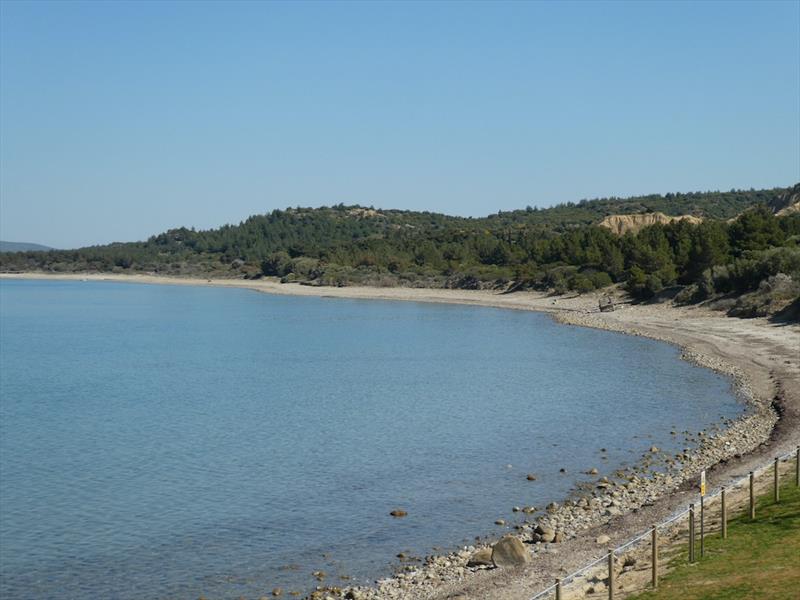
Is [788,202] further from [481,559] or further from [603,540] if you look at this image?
[481,559]

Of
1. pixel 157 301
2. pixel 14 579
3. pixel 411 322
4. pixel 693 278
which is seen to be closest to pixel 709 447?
pixel 14 579

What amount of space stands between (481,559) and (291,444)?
14.1 meters

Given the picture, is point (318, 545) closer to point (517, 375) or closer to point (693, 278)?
point (517, 375)

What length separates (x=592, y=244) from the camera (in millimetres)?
95125

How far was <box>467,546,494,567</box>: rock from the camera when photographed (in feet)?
56.9

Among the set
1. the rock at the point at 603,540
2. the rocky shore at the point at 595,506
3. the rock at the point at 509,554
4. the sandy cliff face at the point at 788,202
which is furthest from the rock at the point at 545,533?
the sandy cliff face at the point at 788,202

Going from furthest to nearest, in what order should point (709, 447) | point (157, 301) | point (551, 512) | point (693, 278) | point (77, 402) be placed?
point (157, 301) → point (693, 278) → point (77, 402) → point (709, 447) → point (551, 512)

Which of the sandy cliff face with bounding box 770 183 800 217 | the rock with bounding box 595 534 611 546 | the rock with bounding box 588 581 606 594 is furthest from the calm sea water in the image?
the sandy cliff face with bounding box 770 183 800 217

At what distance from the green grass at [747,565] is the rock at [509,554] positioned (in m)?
3.16

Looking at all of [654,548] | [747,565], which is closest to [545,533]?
[654,548]

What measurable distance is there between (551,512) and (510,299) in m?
74.8

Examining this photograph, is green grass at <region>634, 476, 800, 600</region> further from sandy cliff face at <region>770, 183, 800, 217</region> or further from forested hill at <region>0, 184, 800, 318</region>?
sandy cliff face at <region>770, 183, 800, 217</region>

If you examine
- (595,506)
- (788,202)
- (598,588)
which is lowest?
(595,506)

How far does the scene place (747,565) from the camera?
44.5 ft
